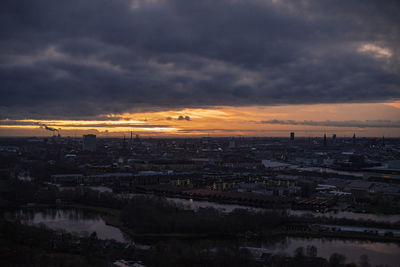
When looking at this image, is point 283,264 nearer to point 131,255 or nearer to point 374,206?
point 131,255

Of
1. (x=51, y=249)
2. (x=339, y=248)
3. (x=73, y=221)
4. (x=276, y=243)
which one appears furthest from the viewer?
(x=73, y=221)

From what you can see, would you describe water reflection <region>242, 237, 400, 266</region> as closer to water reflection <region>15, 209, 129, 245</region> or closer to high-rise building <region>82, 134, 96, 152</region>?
water reflection <region>15, 209, 129, 245</region>

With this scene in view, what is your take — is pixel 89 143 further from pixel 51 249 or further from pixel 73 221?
pixel 51 249

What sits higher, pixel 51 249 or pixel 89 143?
pixel 89 143

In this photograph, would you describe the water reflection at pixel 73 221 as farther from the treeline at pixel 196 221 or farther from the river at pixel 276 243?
the treeline at pixel 196 221

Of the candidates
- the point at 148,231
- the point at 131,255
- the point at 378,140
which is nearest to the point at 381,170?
the point at 148,231

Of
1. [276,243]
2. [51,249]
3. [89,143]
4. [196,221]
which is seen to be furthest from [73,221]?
[89,143]

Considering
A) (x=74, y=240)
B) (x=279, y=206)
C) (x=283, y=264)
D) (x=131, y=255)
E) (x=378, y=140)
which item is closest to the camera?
(x=283, y=264)

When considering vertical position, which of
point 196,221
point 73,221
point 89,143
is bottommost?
point 73,221

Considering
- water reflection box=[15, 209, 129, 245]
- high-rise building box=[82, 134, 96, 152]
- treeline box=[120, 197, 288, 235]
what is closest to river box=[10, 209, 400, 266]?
water reflection box=[15, 209, 129, 245]

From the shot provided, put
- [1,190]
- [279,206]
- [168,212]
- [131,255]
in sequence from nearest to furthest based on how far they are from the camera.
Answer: [131,255], [168,212], [279,206], [1,190]

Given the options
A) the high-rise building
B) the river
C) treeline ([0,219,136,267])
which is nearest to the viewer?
treeline ([0,219,136,267])
